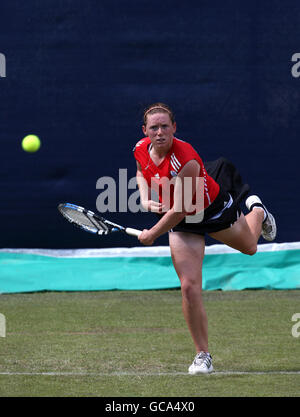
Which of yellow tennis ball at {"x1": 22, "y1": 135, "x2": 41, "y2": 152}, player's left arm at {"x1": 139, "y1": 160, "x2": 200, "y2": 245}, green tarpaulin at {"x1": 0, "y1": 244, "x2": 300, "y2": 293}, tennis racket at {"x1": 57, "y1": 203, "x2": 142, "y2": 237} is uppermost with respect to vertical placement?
yellow tennis ball at {"x1": 22, "y1": 135, "x2": 41, "y2": 152}

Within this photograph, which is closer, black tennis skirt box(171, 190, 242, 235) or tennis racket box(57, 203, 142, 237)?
black tennis skirt box(171, 190, 242, 235)

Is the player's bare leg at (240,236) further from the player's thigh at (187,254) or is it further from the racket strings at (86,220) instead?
the racket strings at (86,220)

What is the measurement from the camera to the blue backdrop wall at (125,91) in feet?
30.2

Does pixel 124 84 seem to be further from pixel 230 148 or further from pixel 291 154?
pixel 291 154

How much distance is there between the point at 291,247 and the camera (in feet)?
29.8

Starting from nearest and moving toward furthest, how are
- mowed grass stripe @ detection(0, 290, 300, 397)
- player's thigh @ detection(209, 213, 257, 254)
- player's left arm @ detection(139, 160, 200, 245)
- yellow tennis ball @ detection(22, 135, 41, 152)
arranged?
mowed grass stripe @ detection(0, 290, 300, 397)
player's left arm @ detection(139, 160, 200, 245)
player's thigh @ detection(209, 213, 257, 254)
yellow tennis ball @ detection(22, 135, 41, 152)

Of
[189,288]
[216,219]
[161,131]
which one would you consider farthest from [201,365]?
[161,131]

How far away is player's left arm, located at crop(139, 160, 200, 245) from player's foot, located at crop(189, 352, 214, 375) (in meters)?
0.79

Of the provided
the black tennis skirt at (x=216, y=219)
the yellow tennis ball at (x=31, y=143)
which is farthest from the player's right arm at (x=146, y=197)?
the yellow tennis ball at (x=31, y=143)

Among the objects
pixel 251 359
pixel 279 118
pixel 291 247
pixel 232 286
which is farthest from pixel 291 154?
pixel 251 359

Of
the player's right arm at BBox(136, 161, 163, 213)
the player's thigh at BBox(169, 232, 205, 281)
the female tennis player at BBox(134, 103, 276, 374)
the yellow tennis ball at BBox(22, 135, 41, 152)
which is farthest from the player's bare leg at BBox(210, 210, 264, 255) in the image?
the yellow tennis ball at BBox(22, 135, 41, 152)

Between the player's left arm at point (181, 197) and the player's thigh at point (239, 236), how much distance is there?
22.1 inches

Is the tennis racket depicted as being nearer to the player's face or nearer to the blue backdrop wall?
the player's face

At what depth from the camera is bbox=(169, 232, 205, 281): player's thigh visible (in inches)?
198
